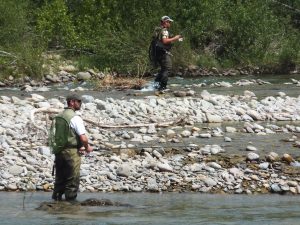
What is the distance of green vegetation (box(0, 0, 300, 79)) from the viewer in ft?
→ 93.7

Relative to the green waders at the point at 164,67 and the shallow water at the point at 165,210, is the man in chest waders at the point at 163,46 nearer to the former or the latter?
the green waders at the point at 164,67

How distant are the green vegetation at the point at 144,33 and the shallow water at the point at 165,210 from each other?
16.4m

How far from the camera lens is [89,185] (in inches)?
447

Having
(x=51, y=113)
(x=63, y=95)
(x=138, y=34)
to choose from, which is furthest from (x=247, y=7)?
(x=51, y=113)

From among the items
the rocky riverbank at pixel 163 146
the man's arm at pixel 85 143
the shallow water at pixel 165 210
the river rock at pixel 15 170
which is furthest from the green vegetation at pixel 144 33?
the man's arm at pixel 85 143

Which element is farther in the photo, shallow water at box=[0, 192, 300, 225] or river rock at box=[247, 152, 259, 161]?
river rock at box=[247, 152, 259, 161]

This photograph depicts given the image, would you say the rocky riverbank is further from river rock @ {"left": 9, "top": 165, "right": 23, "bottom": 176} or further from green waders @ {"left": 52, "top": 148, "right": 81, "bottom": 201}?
green waders @ {"left": 52, "top": 148, "right": 81, "bottom": 201}

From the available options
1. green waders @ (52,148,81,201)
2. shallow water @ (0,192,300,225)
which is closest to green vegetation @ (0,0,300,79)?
shallow water @ (0,192,300,225)

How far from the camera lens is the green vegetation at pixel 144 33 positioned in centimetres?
2855

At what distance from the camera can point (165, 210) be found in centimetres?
989

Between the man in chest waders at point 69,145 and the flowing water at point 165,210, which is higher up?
the man in chest waders at point 69,145

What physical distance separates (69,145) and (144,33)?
1913 cm

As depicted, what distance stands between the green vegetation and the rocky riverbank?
31.4ft

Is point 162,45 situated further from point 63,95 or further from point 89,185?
point 89,185
